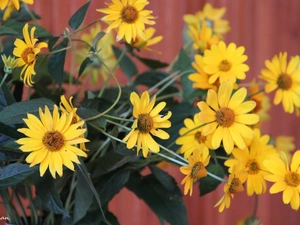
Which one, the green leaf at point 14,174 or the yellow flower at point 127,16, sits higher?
the yellow flower at point 127,16

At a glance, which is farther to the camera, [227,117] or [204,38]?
[204,38]

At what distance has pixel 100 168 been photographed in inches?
14.0

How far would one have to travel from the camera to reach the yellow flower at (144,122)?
0.28 meters

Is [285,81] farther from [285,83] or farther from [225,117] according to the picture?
[225,117]

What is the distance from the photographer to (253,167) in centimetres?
35

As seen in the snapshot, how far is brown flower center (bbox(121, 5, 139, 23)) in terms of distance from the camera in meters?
0.32

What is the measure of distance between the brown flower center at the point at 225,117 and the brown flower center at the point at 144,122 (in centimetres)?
5

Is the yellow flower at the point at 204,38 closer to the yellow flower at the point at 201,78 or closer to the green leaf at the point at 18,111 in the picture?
the yellow flower at the point at 201,78

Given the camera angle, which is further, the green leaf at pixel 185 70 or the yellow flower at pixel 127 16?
the green leaf at pixel 185 70

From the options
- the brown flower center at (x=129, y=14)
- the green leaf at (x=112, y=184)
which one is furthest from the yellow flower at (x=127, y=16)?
the green leaf at (x=112, y=184)

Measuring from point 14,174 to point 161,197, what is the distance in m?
0.14

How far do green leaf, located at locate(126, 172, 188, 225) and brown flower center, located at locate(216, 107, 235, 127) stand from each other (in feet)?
0.33

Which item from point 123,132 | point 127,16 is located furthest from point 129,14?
point 123,132

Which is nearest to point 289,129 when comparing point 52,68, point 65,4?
point 65,4
